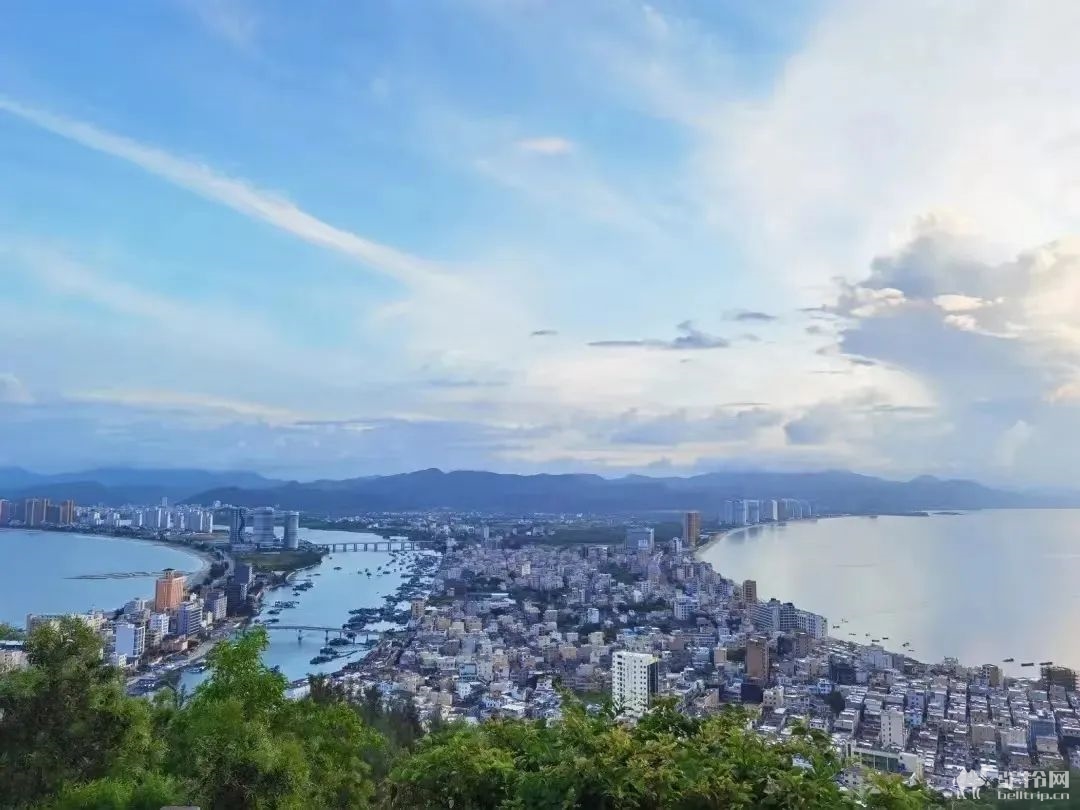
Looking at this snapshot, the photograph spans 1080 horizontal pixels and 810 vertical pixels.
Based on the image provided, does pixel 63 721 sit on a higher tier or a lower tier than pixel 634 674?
higher

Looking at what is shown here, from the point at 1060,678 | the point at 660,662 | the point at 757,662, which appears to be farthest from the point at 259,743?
the point at 1060,678

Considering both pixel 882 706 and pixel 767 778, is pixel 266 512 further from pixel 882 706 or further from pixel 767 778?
pixel 767 778

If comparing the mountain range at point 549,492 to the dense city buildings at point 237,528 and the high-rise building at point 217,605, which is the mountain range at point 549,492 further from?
the high-rise building at point 217,605

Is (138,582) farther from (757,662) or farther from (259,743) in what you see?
(259,743)

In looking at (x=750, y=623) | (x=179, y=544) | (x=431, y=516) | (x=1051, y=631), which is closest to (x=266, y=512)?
(x=179, y=544)

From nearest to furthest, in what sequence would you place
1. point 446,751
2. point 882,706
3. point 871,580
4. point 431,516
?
point 446,751 → point 882,706 → point 871,580 → point 431,516

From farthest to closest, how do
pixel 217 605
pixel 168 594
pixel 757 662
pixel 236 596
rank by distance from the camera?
pixel 236 596
pixel 168 594
pixel 217 605
pixel 757 662
